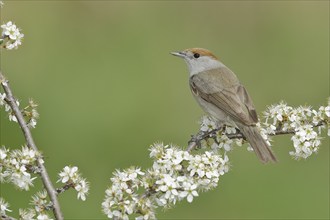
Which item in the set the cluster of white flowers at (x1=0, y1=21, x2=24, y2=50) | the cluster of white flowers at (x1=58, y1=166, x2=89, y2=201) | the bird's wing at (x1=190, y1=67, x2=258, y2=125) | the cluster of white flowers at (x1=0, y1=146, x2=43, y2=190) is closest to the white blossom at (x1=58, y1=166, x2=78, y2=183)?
the cluster of white flowers at (x1=58, y1=166, x2=89, y2=201)

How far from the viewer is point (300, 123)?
4832mm

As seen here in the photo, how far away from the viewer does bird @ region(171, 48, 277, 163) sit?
5.43 metres

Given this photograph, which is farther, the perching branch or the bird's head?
the bird's head

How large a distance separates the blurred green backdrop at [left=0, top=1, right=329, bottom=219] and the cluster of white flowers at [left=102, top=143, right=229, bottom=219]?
14.2 ft

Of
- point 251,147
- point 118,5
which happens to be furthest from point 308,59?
point 251,147

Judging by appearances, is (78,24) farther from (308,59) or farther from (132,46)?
(308,59)

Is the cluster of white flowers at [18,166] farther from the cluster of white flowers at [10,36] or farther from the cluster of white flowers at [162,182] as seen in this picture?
the cluster of white flowers at [10,36]

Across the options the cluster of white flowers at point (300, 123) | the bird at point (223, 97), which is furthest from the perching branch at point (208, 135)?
the bird at point (223, 97)

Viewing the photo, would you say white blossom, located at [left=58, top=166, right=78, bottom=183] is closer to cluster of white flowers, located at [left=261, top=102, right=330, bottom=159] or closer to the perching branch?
the perching branch

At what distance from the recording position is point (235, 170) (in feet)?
31.9

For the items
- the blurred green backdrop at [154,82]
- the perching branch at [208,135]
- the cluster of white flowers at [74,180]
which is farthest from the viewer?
the blurred green backdrop at [154,82]

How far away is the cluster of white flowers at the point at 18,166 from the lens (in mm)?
3883

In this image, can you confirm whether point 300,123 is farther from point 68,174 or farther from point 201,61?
point 201,61

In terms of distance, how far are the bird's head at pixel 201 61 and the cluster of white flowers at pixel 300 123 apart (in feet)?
6.77
